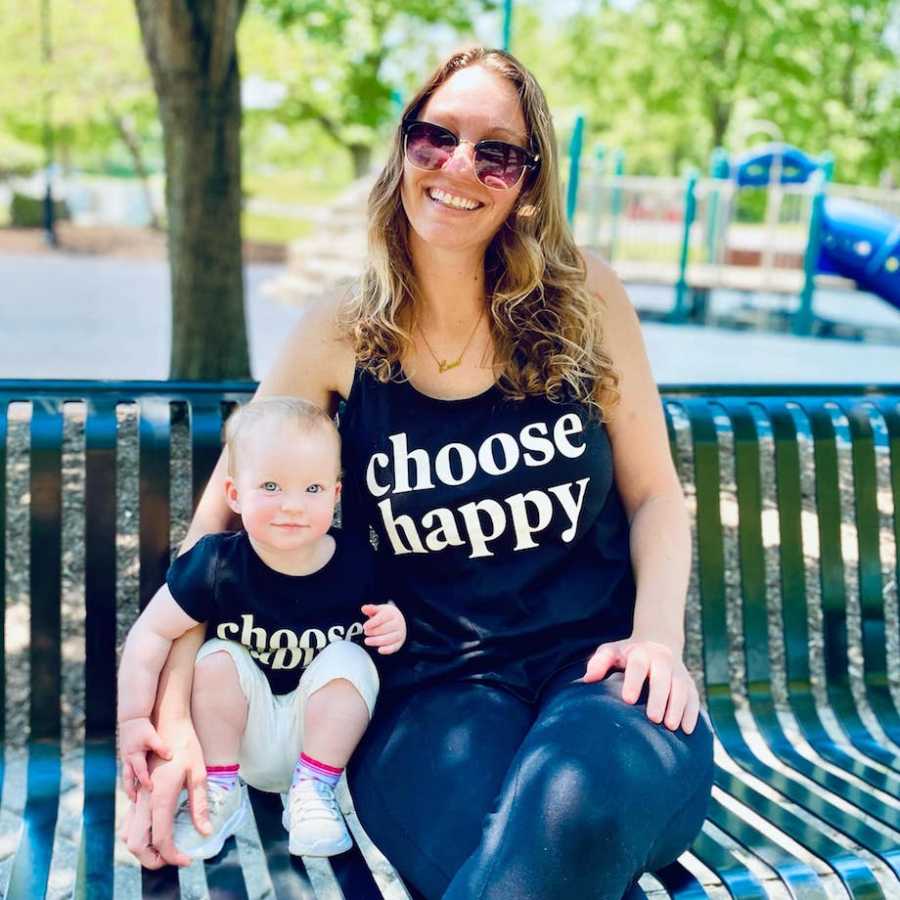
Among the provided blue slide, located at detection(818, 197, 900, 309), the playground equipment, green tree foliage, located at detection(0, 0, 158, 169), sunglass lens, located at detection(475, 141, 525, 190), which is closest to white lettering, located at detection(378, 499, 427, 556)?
sunglass lens, located at detection(475, 141, 525, 190)

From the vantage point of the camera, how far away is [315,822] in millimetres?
2186

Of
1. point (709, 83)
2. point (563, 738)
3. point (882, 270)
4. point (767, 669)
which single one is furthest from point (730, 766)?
point (709, 83)

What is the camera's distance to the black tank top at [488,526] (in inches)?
90.9

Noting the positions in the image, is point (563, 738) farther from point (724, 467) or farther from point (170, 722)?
point (724, 467)

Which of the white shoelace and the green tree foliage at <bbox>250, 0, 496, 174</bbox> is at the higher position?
the green tree foliage at <bbox>250, 0, 496, 174</bbox>

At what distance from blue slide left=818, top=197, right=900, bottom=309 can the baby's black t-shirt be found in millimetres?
11504

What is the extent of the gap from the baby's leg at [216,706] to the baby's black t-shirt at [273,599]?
66 mm

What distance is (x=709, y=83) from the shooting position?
24.4 m

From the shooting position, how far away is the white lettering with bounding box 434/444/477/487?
2.30m

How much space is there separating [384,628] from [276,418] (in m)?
0.45

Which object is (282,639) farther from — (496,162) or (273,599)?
(496,162)

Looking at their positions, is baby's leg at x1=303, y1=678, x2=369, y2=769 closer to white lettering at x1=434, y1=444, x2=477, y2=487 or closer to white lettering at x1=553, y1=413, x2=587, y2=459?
white lettering at x1=434, y1=444, x2=477, y2=487

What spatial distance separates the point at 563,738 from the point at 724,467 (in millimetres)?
4198

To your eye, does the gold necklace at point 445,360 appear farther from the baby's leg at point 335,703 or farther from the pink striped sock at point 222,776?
the pink striped sock at point 222,776
